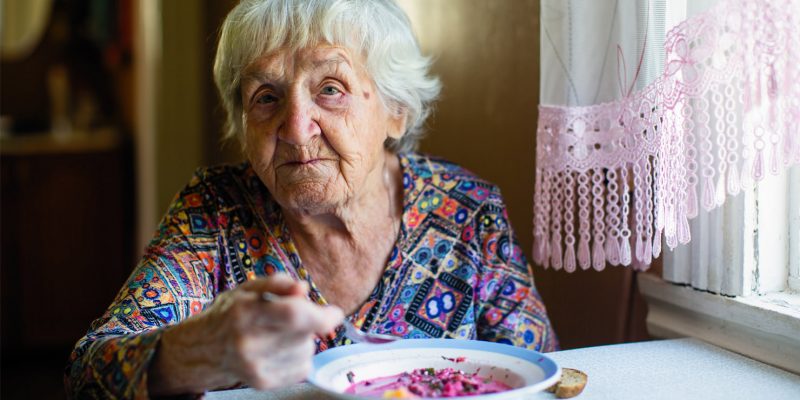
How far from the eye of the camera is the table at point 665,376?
115cm

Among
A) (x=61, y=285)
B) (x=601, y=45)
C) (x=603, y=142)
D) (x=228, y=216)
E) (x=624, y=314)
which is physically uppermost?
(x=601, y=45)

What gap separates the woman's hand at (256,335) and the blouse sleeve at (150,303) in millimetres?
78

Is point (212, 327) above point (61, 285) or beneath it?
above

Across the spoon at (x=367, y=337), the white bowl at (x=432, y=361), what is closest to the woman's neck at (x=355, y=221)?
the spoon at (x=367, y=337)

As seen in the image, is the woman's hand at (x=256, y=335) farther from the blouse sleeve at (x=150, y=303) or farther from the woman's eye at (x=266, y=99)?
the woman's eye at (x=266, y=99)

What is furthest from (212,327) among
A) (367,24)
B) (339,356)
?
(367,24)

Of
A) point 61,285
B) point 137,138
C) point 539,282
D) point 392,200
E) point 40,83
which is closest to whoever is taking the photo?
point 392,200

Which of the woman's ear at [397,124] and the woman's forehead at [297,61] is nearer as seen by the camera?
the woman's forehead at [297,61]

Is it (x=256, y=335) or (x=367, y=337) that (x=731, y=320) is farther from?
(x=256, y=335)

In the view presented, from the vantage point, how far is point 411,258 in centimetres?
163

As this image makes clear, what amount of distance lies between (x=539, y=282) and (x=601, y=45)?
0.75 m

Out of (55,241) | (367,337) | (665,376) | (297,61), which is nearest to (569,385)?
(665,376)

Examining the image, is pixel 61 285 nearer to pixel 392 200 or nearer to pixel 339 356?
pixel 392 200

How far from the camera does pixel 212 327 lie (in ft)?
3.17
